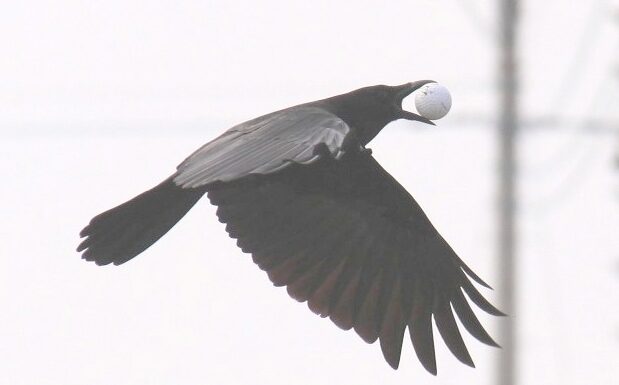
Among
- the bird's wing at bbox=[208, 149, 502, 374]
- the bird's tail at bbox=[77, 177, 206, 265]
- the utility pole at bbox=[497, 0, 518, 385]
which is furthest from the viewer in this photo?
the utility pole at bbox=[497, 0, 518, 385]

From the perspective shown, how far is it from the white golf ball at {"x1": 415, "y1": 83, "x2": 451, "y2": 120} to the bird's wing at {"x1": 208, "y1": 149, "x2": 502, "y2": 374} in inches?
14.0

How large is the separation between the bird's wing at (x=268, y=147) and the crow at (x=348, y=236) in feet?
0.96

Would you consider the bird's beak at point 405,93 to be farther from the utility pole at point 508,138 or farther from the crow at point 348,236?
the utility pole at point 508,138

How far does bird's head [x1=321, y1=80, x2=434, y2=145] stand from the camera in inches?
565

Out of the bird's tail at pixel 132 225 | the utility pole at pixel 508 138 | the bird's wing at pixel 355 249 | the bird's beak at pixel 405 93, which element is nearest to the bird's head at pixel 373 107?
the bird's beak at pixel 405 93

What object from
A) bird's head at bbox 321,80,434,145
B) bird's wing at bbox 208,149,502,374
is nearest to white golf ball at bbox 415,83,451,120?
bird's head at bbox 321,80,434,145

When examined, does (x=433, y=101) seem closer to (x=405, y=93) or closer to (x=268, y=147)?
(x=405, y=93)

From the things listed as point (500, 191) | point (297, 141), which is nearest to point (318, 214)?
point (297, 141)

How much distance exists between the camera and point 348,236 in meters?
14.8

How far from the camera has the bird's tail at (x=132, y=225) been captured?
46.6 feet

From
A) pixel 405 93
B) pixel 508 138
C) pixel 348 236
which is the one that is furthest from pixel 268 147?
pixel 508 138

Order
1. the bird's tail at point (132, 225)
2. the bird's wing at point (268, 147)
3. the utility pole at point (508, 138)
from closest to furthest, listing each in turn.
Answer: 1. the bird's wing at point (268, 147)
2. the bird's tail at point (132, 225)
3. the utility pole at point (508, 138)

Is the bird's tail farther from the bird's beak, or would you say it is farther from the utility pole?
the utility pole

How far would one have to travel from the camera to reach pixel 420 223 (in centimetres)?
1466
